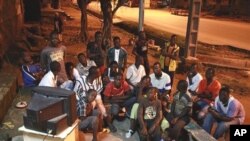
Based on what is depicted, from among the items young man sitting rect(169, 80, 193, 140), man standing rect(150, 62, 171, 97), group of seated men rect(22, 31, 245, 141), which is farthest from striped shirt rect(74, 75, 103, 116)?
young man sitting rect(169, 80, 193, 140)

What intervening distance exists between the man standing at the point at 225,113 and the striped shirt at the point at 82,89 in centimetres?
249

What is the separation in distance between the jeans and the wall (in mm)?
6930

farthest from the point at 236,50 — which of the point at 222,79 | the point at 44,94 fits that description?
the point at 44,94

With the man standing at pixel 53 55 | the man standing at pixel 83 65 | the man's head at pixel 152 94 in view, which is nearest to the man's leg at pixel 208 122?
the man's head at pixel 152 94

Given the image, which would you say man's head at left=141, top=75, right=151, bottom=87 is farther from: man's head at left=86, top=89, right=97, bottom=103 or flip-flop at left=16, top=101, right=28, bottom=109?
flip-flop at left=16, top=101, right=28, bottom=109

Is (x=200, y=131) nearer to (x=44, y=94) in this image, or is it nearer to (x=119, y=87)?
(x=119, y=87)

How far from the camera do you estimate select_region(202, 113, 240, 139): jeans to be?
7.23 meters

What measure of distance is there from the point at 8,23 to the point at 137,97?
7398mm

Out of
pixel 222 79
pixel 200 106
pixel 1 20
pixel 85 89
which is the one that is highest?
pixel 1 20

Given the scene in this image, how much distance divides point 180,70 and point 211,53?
13.8 feet

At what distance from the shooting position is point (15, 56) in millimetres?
12117

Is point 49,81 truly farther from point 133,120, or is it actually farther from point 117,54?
point 117,54

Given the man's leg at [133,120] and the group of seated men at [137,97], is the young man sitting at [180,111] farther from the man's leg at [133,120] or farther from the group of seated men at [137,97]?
the man's leg at [133,120]

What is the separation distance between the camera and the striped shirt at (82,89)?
22.9ft
